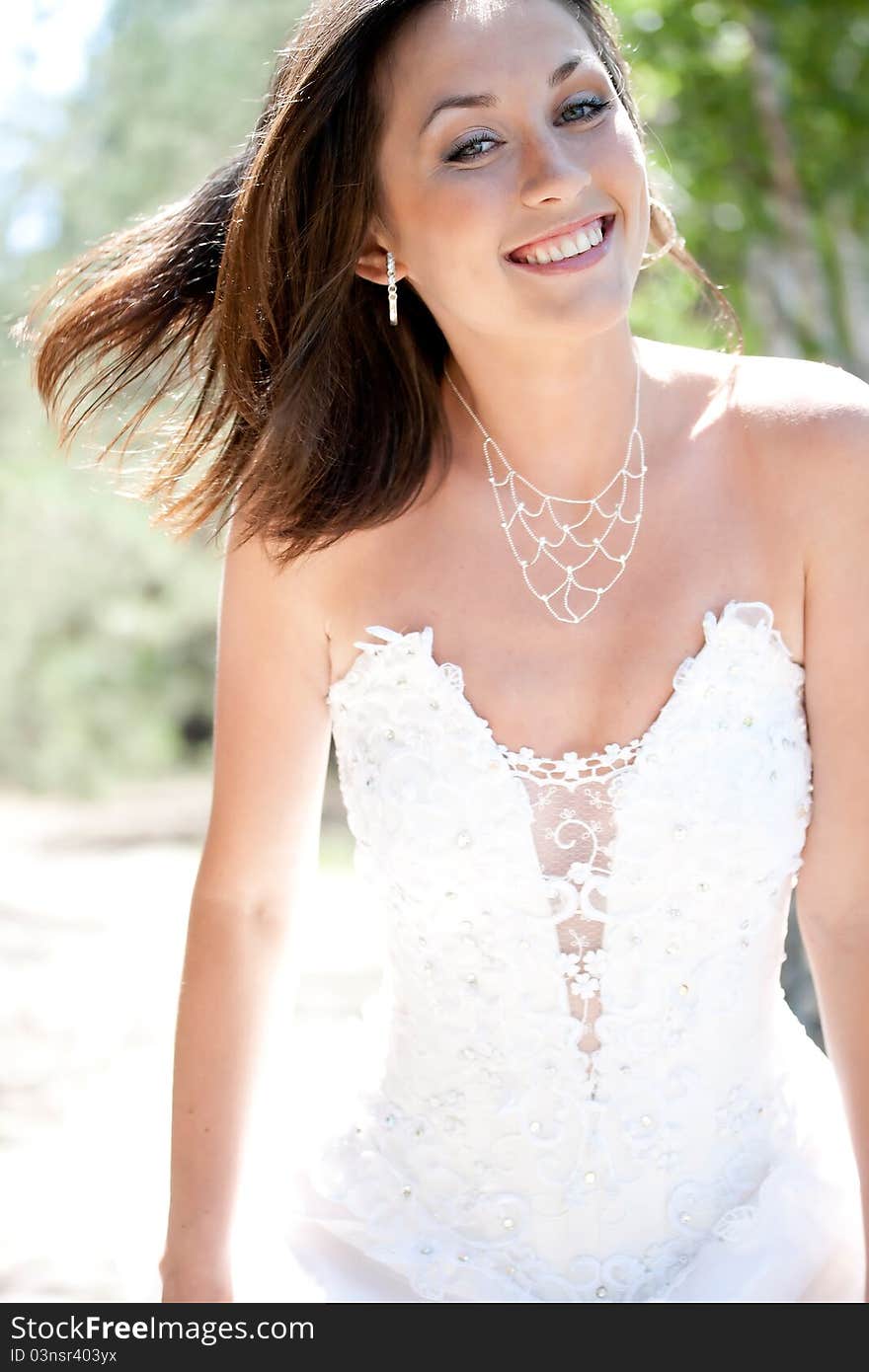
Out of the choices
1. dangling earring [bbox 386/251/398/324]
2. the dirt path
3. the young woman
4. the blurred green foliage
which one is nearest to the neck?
the young woman

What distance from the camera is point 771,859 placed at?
2.12 metres

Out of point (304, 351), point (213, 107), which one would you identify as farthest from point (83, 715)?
point (304, 351)

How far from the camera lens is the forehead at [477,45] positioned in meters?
2.10

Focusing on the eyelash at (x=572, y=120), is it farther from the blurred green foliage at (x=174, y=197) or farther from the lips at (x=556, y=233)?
the blurred green foliage at (x=174, y=197)

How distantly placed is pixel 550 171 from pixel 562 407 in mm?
376

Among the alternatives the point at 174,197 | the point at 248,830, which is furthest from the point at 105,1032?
the point at 174,197

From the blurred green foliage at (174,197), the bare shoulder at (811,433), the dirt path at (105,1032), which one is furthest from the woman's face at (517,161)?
the blurred green foliage at (174,197)

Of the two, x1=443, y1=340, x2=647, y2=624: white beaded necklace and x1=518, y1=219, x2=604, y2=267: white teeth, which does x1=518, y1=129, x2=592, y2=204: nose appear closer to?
x1=518, y1=219, x2=604, y2=267: white teeth

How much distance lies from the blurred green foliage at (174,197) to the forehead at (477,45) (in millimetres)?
3750

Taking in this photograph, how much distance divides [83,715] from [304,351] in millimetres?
12492

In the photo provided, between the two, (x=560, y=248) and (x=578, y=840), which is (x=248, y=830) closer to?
(x=578, y=840)

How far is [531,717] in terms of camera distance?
2172 millimetres

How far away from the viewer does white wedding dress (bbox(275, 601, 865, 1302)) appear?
6.91 feet

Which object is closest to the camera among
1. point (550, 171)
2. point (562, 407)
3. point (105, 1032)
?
point (550, 171)
